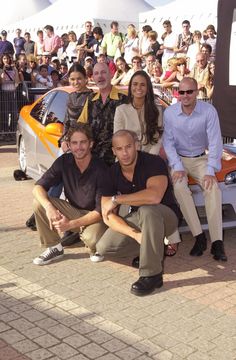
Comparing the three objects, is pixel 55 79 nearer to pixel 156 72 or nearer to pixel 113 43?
pixel 113 43

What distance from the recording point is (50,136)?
7316 mm

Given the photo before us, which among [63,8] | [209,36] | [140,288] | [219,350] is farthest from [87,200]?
[63,8]

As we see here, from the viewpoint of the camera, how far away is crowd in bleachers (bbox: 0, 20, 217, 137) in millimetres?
11844

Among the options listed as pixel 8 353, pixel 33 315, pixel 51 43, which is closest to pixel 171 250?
pixel 33 315

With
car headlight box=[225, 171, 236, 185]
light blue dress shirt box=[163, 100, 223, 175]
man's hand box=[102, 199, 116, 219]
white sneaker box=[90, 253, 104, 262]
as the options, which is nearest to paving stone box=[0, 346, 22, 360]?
man's hand box=[102, 199, 116, 219]

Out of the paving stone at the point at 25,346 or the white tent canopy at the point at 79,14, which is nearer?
the paving stone at the point at 25,346

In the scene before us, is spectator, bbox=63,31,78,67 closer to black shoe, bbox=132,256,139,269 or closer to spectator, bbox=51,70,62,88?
spectator, bbox=51,70,62,88

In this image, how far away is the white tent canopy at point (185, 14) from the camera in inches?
649

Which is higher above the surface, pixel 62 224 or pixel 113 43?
pixel 113 43

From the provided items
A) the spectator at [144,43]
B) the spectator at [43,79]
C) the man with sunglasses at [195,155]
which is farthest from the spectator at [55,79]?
the man with sunglasses at [195,155]

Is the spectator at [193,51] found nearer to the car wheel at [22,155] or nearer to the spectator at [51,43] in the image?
the car wheel at [22,155]

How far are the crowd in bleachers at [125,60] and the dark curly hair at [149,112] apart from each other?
5177 millimetres

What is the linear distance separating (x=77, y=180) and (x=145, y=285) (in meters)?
1.33

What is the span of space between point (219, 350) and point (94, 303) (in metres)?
1.18
